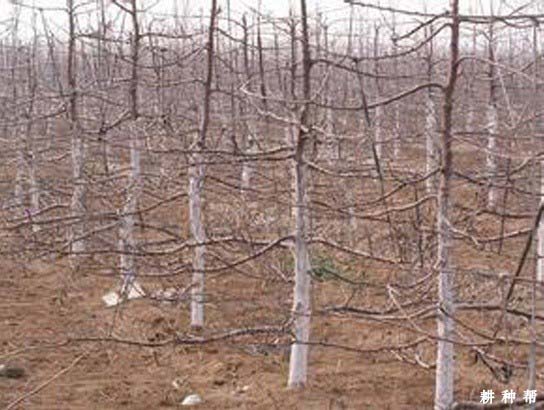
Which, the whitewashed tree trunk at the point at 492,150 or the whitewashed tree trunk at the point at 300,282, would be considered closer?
the whitewashed tree trunk at the point at 492,150

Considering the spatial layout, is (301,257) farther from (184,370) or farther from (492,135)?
(492,135)

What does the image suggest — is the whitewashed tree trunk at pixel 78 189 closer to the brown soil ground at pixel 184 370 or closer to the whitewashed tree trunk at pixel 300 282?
the brown soil ground at pixel 184 370

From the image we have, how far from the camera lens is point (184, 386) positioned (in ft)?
16.7

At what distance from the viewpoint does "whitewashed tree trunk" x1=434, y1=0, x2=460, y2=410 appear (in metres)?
3.19

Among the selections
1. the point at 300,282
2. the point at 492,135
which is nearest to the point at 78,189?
the point at 300,282

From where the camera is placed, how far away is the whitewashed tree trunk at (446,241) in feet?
10.5

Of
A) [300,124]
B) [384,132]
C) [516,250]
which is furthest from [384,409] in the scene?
[384,132]

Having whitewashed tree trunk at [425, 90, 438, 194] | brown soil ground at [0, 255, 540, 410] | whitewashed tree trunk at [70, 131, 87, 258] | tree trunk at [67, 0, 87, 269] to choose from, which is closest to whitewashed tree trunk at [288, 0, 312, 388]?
brown soil ground at [0, 255, 540, 410]

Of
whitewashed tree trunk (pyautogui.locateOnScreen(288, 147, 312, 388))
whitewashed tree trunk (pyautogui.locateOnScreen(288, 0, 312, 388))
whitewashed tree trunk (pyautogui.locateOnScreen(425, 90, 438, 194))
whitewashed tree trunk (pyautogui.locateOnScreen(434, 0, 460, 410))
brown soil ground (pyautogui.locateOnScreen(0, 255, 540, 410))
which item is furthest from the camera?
brown soil ground (pyautogui.locateOnScreen(0, 255, 540, 410))

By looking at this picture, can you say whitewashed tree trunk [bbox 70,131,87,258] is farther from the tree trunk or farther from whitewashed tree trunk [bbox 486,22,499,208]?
whitewashed tree trunk [bbox 486,22,499,208]

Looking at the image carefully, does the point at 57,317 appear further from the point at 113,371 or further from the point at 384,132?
the point at 384,132

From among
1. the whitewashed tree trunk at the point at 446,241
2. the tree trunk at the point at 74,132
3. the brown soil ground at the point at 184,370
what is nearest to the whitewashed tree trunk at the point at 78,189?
the tree trunk at the point at 74,132

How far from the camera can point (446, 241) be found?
352cm

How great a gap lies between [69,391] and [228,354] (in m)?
1.09
